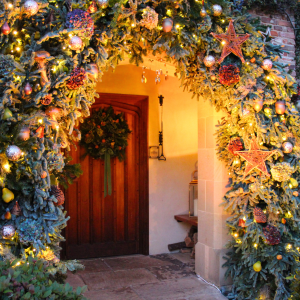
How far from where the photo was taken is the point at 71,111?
239cm

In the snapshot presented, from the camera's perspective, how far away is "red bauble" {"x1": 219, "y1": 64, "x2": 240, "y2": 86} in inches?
115

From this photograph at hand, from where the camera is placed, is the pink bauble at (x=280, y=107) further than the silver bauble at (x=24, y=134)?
Yes

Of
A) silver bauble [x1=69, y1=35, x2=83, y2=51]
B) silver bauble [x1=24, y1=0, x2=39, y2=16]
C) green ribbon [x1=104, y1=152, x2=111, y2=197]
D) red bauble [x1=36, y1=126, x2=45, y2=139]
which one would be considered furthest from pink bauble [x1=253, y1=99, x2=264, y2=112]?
green ribbon [x1=104, y1=152, x2=111, y2=197]

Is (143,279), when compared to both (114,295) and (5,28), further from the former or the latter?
(5,28)

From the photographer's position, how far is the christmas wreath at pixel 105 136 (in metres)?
4.49

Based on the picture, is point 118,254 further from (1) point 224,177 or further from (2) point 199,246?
(1) point 224,177

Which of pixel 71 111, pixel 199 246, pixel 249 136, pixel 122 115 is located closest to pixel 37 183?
pixel 71 111

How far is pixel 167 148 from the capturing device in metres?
4.98

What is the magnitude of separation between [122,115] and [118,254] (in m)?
1.96

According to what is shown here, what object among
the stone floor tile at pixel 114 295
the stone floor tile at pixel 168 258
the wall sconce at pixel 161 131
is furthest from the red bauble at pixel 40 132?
the stone floor tile at pixel 168 258

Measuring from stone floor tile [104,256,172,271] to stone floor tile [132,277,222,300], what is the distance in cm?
61

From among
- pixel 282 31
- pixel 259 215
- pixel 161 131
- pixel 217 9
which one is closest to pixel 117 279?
pixel 259 215

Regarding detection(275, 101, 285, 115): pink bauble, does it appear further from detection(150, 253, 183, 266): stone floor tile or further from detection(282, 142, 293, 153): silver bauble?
detection(150, 253, 183, 266): stone floor tile

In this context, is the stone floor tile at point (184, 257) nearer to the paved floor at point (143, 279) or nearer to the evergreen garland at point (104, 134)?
the paved floor at point (143, 279)
